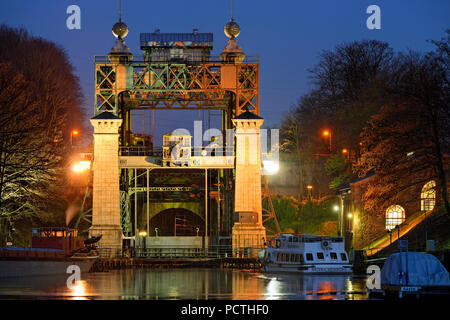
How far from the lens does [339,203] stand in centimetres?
7594

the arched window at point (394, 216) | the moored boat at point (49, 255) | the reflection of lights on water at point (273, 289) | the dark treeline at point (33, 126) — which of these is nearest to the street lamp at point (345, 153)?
the arched window at point (394, 216)

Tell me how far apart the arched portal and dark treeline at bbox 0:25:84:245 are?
1024 centimetres

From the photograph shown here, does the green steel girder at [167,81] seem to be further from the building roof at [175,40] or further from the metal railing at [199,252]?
the metal railing at [199,252]

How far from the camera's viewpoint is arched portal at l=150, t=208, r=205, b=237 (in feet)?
272

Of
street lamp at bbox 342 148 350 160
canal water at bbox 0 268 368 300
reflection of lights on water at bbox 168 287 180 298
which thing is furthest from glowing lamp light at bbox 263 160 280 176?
reflection of lights on water at bbox 168 287 180 298

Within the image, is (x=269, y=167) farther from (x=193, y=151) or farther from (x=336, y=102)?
(x=336, y=102)

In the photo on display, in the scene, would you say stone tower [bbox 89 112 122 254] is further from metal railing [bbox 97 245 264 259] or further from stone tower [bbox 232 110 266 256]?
stone tower [bbox 232 110 266 256]

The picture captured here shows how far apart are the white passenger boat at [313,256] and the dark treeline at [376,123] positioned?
5.40 metres

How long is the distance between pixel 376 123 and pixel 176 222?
103 feet

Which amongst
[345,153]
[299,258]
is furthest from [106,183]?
[345,153]

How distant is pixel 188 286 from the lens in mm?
42281

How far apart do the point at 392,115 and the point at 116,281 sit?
2340cm
